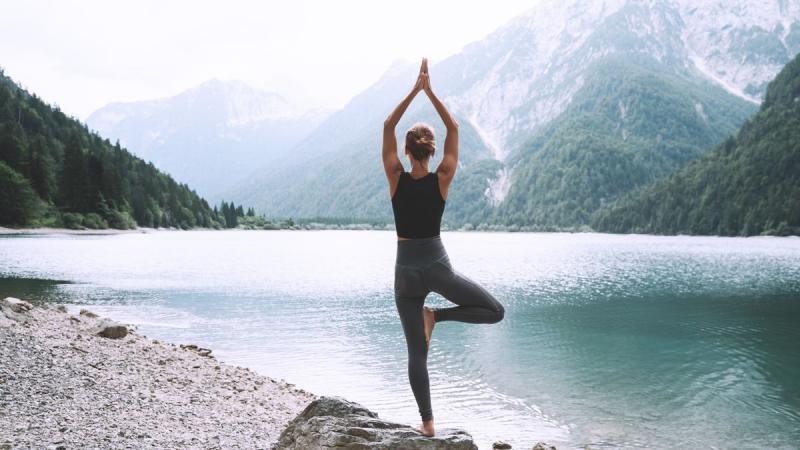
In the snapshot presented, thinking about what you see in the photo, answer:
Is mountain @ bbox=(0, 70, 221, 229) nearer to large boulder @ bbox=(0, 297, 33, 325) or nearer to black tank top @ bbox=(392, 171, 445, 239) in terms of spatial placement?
large boulder @ bbox=(0, 297, 33, 325)

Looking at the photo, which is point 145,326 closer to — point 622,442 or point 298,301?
point 298,301

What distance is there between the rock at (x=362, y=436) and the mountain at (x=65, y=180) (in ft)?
368

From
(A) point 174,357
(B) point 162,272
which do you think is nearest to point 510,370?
(A) point 174,357

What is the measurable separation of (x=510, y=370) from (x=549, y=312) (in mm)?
18128

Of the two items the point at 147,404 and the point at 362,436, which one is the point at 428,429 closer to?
the point at 362,436

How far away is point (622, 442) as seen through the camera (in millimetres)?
14859

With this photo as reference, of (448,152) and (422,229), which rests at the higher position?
(448,152)

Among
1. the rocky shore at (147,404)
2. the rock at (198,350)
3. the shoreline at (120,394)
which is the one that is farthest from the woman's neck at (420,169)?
the rock at (198,350)

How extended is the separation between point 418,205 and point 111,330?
17330mm

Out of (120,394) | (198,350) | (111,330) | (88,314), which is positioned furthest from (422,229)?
(88,314)

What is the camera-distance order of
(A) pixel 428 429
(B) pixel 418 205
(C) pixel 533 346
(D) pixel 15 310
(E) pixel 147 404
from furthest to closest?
(C) pixel 533 346, (D) pixel 15 310, (E) pixel 147 404, (A) pixel 428 429, (B) pixel 418 205

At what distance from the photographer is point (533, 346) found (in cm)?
2806

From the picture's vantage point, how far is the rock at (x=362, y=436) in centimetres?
773

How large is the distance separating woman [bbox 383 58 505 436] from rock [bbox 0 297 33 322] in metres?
17.4
